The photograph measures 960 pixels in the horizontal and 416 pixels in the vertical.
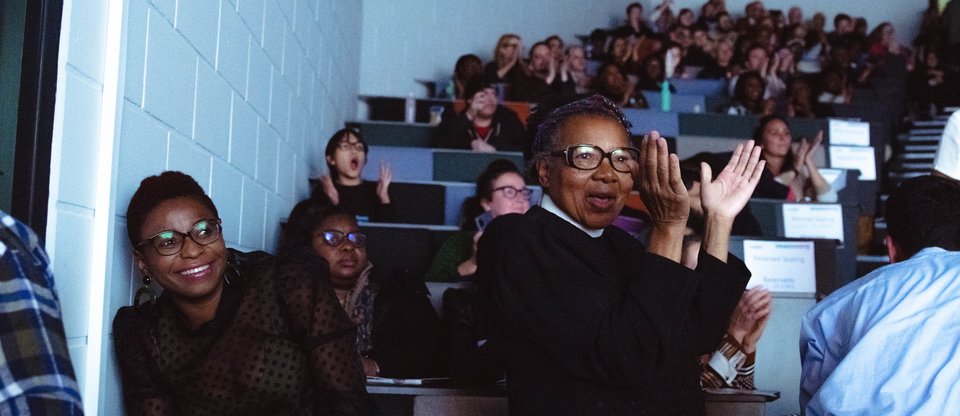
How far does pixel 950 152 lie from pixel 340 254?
183cm

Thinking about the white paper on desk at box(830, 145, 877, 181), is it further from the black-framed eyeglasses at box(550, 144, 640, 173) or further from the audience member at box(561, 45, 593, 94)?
the black-framed eyeglasses at box(550, 144, 640, 173)

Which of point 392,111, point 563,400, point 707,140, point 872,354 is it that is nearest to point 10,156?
point 563,400

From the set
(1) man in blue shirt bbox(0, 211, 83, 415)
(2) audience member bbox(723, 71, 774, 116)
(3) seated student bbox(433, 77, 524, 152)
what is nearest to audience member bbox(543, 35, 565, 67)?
(2) audience member bbox(723, 71, 774, 116)

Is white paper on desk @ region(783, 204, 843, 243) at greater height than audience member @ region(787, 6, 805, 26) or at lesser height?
lesser

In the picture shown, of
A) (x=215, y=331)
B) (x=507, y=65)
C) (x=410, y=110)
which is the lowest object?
(x=215, y=331)

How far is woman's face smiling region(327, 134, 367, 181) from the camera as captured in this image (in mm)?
4328

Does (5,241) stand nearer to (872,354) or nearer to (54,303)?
(54,303)

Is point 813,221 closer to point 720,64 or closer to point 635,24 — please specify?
point 720,64

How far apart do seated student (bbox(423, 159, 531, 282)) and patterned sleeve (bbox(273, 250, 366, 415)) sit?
1.72 m

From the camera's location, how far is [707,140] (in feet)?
18.9

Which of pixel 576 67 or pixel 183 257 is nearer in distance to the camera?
pixel 183 257

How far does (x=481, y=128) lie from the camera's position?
564 cm

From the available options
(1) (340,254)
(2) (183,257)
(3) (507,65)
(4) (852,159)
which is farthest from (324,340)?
(3) (507,65)

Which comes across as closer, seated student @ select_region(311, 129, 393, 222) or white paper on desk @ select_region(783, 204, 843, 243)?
white paper on desk @ select_region(783, 204, 843, 243)
